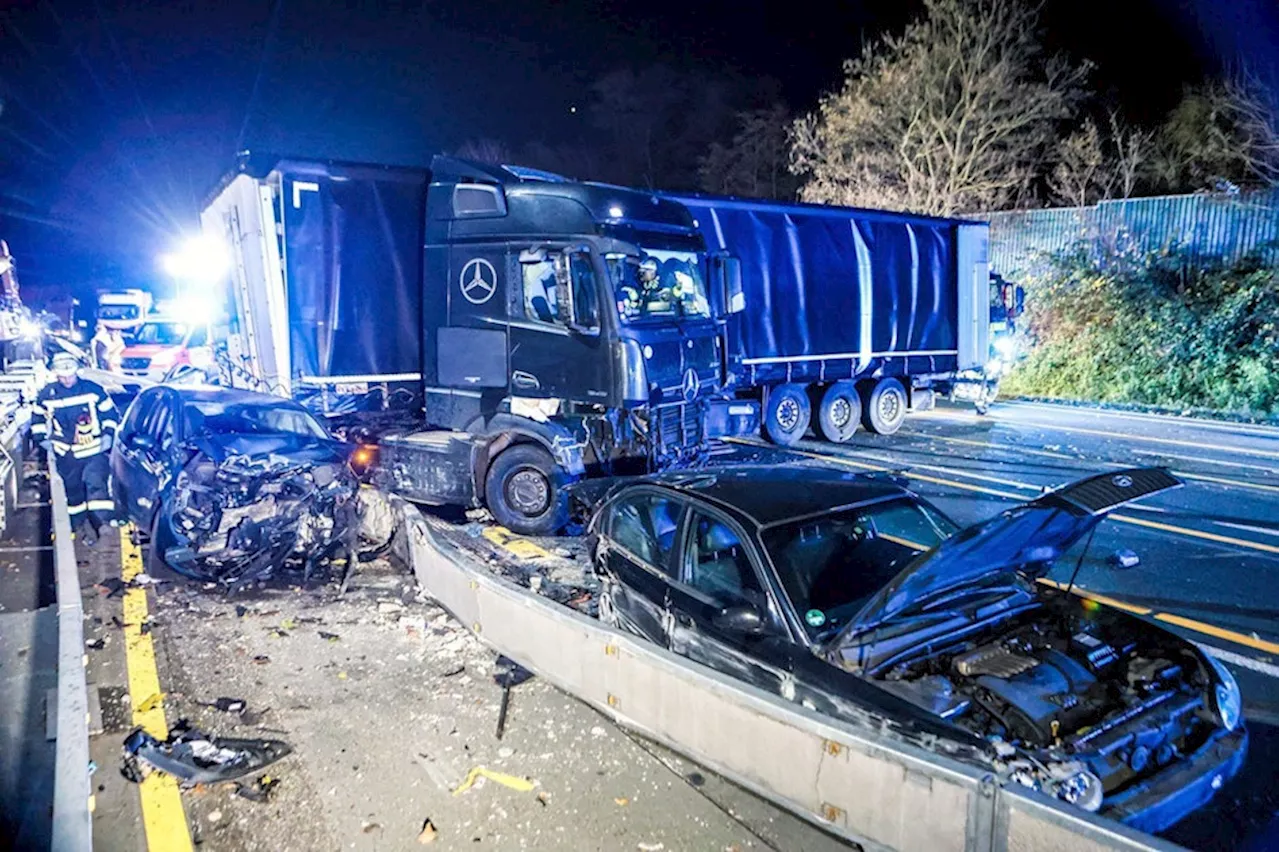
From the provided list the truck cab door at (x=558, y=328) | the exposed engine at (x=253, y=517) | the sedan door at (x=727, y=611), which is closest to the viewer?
the sedan door at (x=727, y=611)

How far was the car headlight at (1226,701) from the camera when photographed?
3.56 metres

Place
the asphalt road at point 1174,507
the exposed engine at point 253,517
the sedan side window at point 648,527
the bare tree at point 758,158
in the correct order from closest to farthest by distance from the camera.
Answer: the asphalt road at point 1174,507, the sedan side window at point 648,527, the exposed engine at point 253,517, the bare tree at point 758,158

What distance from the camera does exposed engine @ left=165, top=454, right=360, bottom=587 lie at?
267 inches

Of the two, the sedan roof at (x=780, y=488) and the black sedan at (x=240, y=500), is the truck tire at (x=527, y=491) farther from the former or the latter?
the sedan roof at (x=780, y=488)

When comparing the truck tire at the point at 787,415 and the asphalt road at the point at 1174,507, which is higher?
the truck tire at the point at 787,415

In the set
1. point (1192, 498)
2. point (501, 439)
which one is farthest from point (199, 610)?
point (1192, 498)

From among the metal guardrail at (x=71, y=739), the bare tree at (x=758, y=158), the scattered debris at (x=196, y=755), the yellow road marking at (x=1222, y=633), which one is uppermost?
the bare tree at (x=758, y=158)

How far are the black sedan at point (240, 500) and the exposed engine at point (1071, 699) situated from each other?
506 centimetres

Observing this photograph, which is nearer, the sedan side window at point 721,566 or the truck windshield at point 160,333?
the sedan side window at point 721,566

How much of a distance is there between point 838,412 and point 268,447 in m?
8.63

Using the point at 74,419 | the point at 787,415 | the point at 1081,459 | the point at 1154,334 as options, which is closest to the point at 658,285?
the point at 787,415

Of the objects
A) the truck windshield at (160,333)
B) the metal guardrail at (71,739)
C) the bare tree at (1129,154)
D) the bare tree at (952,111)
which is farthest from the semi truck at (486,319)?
the bare tree at (1129,154)

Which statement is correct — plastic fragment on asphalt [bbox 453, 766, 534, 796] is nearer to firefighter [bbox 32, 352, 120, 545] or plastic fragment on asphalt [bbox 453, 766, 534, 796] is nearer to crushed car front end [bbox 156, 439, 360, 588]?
crushed car front end [bbox 156, 439, 360, 588]

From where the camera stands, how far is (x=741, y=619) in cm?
391
